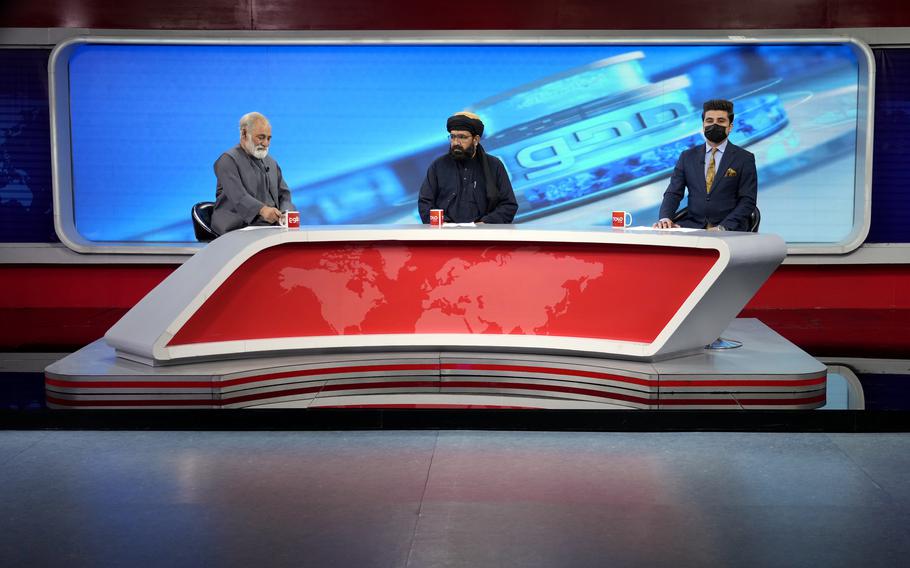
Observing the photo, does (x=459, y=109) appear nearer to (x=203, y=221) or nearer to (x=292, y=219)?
(x=203, y=221)

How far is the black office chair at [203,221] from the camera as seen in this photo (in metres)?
4.95

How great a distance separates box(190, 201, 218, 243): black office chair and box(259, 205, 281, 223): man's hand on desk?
0.33 meters

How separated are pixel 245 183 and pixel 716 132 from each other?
2527mm

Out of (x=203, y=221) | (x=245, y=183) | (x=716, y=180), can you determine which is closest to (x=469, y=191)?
(x=245, y=183)

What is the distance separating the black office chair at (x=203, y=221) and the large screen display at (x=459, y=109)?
74.4 inches

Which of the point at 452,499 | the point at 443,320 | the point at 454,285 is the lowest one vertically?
the point at 452,499

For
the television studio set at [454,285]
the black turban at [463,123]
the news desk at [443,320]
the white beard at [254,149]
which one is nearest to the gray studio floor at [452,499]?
the television studio set at [454,285]

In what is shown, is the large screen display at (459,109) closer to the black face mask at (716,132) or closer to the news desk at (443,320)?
the black face mask at (716,132)

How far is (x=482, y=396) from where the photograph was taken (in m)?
4.10

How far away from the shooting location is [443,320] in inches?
173

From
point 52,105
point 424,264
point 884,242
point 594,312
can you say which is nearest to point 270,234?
point 424,264

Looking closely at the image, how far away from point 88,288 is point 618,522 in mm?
5300

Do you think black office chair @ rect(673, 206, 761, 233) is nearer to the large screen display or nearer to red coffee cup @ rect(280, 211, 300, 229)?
the large screen display

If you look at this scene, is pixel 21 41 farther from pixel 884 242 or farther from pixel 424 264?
pixel 884 242
